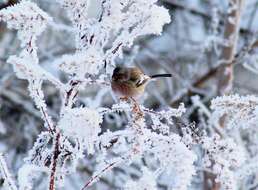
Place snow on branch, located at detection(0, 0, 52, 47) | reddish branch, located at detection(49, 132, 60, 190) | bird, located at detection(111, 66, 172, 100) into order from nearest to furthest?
snow on branch, located at detection(0, 0, 52, 47) → reddish branch, located at detection(49, 132, 60, 190) → bird, located at detection(111, 66, 172, 100)

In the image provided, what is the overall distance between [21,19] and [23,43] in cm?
10

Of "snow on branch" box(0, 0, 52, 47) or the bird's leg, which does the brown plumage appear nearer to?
the bird's leg

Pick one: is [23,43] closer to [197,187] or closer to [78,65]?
[78,65]

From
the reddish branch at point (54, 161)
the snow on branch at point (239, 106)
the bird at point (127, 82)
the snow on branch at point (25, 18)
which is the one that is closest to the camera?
the snow on branch at point (25, 18)

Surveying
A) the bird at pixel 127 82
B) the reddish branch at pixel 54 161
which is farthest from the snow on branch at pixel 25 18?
the bird at pixel 127 82

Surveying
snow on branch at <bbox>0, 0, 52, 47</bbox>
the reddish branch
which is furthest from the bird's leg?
snow on branch at <bbox>0, 0, 52, 47</bbox>

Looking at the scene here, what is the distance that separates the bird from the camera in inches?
83.0

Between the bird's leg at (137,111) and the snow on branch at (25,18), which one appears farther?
the bird's leg at (137,111)

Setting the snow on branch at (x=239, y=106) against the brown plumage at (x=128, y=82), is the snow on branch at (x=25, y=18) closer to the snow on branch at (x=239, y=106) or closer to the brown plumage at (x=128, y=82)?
the brown plumage at (x=128, y=82)

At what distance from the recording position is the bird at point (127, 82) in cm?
211

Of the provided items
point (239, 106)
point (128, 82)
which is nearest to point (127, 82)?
point (128, 82)

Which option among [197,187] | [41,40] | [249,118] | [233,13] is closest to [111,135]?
[249,118]

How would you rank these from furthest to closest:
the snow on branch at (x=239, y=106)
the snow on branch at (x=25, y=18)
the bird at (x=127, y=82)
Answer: the bird at (x=127, y=82) → the snow on branch at (x=239, y=106) → the snow on branch at (x=25, y=18)

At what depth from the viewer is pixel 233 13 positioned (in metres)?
4.37
